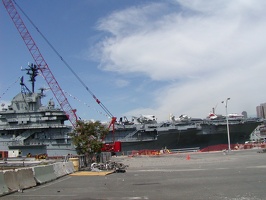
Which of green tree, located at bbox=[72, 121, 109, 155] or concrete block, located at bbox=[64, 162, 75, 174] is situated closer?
concrete block, located at bbox=[64, 162, 75, 174]

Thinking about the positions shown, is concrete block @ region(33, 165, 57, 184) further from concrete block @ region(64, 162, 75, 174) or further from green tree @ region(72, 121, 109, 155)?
green tree @ region(72, 121, 109, 155)

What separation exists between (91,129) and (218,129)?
163ft

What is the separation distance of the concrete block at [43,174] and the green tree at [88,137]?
1103 cm

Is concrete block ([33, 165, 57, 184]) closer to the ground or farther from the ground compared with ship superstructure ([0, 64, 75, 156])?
closer to the ground

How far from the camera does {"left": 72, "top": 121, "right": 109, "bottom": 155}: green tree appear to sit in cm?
3130

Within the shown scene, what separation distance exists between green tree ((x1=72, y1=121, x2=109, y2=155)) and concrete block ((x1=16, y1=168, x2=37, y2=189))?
47.9 ft

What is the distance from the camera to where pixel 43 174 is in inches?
723

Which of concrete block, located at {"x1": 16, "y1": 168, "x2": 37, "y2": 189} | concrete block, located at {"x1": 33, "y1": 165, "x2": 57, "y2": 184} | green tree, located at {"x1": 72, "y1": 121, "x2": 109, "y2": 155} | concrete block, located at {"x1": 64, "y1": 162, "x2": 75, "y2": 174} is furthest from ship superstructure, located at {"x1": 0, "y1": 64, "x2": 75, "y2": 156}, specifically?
concrete block, located at {"x1": 16, "y1": 168, "x2": 37, "y2": 189}

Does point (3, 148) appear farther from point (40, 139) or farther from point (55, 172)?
point (55, 172)

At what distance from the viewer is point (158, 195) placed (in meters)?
12.3

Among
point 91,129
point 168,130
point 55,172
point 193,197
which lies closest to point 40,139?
point 168,130

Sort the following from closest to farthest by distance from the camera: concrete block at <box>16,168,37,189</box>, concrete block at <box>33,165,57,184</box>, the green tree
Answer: concrete block at <box>16,168,37,189</box>
concrete block at <box>33,165,57,184</box>
the green tree

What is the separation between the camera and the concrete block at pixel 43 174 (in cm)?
1731

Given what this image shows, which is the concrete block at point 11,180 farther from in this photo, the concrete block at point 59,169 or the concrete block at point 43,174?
the concrete block at point 59,169
